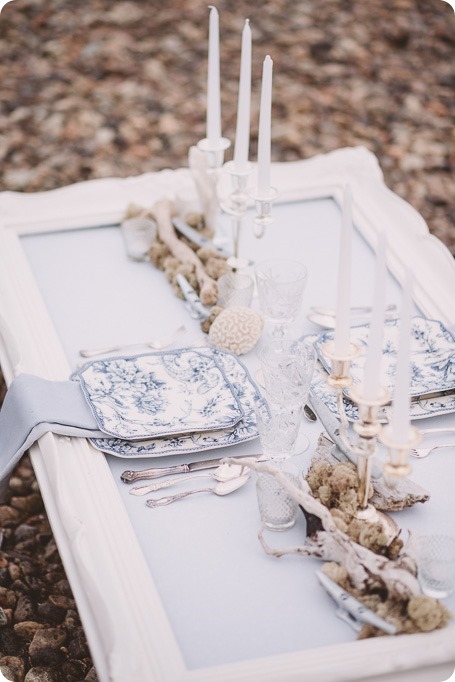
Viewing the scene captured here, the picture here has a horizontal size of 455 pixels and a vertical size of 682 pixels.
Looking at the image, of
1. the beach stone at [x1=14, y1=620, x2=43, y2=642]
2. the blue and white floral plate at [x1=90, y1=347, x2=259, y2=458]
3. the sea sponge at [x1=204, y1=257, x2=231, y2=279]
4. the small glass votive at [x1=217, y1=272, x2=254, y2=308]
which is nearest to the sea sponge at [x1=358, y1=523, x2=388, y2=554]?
the blue and white floral plate at [x1=90, y1=347, x2=259, y2=458]

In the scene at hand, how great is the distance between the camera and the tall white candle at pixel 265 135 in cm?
211

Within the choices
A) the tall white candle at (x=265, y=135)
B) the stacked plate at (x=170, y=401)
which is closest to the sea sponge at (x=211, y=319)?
the stacked plate at (x=170, y=401)

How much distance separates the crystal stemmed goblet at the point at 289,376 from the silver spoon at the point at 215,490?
0.14 meters

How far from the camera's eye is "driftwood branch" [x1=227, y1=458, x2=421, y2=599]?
1572 mm

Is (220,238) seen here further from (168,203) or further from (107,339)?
(107,339)

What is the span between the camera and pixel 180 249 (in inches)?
100

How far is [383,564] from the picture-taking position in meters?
1.59

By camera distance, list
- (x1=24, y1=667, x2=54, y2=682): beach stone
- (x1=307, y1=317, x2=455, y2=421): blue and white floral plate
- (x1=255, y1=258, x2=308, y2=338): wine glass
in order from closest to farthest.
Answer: (x1=307, y1=317, x2=455, y2=421): blue and white floral plate → (x1=255, y1=258, x2=308, y2=338): wine glass → (x1=24, y1=667, x2=54, y2=682): beach stone

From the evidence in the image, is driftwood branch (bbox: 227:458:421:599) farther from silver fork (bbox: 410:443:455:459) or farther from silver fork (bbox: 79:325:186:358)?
silver fork (bbox: 79:325:186:358)

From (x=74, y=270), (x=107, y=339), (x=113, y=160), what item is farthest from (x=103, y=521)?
(x=113, y=160)

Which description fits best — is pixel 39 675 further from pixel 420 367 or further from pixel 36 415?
pixel 420 367

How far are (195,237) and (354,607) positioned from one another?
122 cm

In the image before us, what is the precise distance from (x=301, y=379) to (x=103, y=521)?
1.42ft

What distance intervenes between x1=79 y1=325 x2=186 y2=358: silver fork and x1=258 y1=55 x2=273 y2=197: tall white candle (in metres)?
0.35
